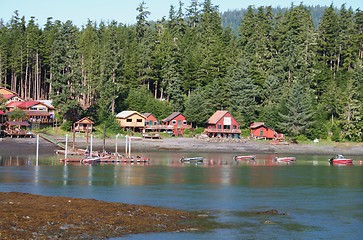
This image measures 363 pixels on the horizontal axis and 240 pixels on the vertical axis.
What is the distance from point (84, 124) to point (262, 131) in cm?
2634

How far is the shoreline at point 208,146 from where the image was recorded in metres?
87.1

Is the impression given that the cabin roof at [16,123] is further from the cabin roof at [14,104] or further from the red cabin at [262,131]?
the red cabin at [262,131]

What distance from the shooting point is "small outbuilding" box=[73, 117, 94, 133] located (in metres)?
94.5

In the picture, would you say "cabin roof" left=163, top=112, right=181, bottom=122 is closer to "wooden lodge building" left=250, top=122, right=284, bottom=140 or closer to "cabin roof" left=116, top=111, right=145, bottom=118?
"cabin roof" left=116, top=111, right=145, bottom=118

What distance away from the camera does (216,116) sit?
9869cm

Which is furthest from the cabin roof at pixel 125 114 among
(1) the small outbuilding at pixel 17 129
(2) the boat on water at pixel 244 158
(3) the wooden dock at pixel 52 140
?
(2) the boat on water at pixel 244 158

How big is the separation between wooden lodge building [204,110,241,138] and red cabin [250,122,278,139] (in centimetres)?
227

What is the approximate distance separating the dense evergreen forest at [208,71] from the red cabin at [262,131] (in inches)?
50.0

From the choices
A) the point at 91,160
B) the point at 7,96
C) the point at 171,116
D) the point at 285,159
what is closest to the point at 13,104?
the point at 7,96

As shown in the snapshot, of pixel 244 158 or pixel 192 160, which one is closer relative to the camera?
pixel 192 160

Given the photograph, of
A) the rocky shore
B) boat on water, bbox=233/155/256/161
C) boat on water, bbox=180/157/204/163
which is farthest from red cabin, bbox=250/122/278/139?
the rocky shore

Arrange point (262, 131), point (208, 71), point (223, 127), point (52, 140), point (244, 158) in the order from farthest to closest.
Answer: point (208, 71), point (262, 131), point (223, 127), point (52, 140), point (244, 158)

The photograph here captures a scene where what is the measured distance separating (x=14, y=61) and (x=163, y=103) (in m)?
26.3

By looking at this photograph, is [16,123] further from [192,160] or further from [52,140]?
[192,160]
